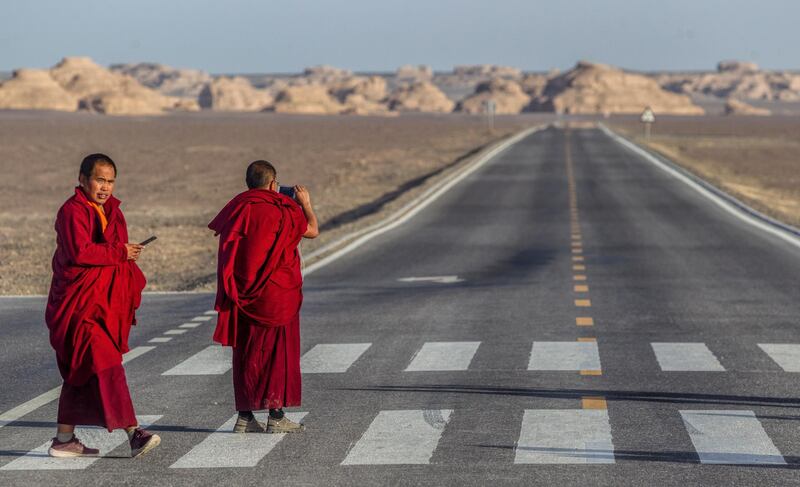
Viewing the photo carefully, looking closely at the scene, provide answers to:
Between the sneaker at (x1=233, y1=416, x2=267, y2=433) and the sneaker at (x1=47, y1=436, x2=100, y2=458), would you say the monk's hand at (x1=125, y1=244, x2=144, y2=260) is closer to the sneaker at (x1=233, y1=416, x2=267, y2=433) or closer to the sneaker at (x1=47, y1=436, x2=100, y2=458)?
the sneaker at (x1=47, y1=436, x2=100, y2=458)

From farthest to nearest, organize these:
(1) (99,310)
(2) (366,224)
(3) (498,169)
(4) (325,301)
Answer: (3) (498,169) < (2) (366,224) < (4) (325,301) < (1) (99,310)

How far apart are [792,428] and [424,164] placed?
2294 inches

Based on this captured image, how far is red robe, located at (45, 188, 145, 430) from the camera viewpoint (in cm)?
865

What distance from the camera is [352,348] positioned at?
13695mm

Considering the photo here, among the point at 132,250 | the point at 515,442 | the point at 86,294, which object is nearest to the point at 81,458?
the point at 86,294

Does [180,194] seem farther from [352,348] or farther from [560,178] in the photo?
[352,348]

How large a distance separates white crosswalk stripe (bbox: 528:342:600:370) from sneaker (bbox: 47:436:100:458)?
4614 millimetres

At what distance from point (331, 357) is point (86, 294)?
4.71 metres

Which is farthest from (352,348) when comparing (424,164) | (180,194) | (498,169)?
(424,164)

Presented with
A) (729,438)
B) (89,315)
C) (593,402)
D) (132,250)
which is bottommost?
(593,402)

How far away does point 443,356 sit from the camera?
13.0 metres

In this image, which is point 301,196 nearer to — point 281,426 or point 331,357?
point 281,426

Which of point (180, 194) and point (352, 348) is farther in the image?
point (180, 194)

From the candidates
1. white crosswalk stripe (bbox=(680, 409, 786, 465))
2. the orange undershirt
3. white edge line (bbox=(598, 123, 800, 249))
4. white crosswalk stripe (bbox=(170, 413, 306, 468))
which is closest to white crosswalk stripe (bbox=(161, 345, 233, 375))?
white crosswalk stripe (bbox=(170, 413, 306, 468))
